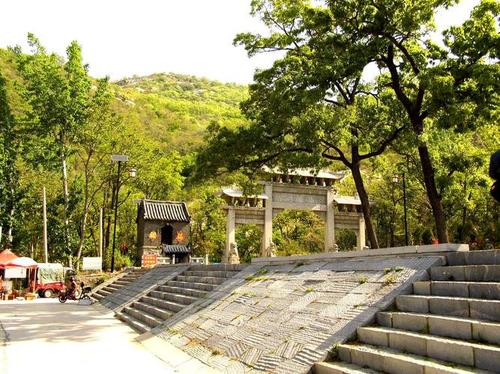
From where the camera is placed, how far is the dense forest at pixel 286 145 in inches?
566

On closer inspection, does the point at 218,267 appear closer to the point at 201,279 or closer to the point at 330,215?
the point at 201,279

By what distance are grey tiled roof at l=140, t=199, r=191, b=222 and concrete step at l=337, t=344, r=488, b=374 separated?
92.0 ft

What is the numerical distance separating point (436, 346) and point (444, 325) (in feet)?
1.29

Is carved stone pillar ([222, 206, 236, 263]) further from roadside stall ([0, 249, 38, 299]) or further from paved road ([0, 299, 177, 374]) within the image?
roadside stall ([0, 249, 38, 299])

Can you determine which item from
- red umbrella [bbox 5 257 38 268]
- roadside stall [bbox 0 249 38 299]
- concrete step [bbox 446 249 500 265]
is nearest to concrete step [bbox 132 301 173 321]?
concrete step [bbox 446 249 500 265]

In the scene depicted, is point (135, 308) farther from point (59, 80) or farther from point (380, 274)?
point (59, 80)

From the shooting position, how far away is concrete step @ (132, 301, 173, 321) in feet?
39.6

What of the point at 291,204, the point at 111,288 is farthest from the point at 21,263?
the point at 291,204

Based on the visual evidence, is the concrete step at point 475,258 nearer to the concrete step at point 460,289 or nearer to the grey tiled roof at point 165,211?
the concrete step at point 460,289

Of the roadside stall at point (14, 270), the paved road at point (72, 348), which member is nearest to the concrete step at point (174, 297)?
the paved road at point (72, 348)

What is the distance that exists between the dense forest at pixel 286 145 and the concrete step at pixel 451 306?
8.40 m

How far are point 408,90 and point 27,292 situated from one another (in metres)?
25.1

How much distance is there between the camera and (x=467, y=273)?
5695 millimetres

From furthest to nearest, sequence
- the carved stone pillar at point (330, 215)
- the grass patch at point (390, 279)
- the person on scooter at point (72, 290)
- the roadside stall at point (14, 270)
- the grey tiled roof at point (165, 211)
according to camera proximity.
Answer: the grey tiled roof at point (165, 211), the carved stone pillar at point (330, 215), the roadside stall at point (14, 270), the person on scooter at point (72, 290), the grass patch at point (390, 279)
